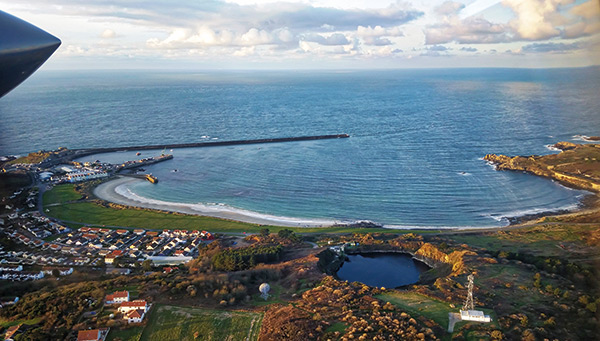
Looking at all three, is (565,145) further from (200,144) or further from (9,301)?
(9,301)

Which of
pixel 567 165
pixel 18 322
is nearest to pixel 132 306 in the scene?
pixel 18 322

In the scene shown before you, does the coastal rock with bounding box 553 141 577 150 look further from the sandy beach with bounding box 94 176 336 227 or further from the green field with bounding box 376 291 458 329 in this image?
the green field with bounding box 376 291 458 329

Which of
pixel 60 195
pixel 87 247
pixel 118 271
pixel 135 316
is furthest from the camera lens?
pixel 60 195

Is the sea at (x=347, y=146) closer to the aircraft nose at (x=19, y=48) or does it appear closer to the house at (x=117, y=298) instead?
the aircraft nose at (x=19, y=48)

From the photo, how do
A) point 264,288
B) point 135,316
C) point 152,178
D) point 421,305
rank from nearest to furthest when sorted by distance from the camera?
point 135,316
point 421,305
point 264,288
point 152,178

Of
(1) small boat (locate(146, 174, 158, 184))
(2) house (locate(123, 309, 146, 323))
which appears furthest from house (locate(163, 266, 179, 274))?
(1) small boat (locate(146, 174, 158, 184))

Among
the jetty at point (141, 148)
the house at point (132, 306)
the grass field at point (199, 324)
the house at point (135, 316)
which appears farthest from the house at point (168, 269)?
the jetty at point (141, 148)
